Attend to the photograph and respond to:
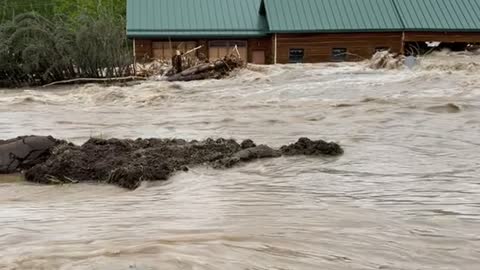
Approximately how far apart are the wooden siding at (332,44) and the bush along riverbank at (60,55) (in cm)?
645

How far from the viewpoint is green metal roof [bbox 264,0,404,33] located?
20328 mm

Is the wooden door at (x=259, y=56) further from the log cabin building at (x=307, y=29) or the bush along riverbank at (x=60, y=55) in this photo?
the bush along riverbank at (x=60, y=55)

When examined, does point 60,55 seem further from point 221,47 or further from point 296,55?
point 296,55

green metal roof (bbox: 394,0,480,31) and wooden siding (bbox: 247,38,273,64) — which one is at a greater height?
green metal roof (bbox: 394,0,480,31)

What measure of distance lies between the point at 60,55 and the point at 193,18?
6842 millimetres

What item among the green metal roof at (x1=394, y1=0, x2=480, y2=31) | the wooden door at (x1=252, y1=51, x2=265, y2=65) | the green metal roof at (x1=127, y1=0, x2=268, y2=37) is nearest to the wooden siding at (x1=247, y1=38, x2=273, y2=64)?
the wooden door at (x1=252, y1=51, x2=265, y2=65)

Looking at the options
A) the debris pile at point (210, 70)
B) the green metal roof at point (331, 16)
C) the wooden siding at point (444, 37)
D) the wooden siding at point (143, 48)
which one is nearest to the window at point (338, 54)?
the green metal roof at point (331, 16)

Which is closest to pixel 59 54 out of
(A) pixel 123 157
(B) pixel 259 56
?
(B) pixel 259 56

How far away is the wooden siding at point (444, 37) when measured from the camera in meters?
20.8

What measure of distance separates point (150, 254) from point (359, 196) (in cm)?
181

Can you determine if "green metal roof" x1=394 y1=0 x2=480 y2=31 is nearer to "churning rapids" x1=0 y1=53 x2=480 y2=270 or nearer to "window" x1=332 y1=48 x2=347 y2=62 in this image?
"window" x1=332 y1=48 x2=347 y2=62

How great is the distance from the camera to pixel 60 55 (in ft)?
50.5

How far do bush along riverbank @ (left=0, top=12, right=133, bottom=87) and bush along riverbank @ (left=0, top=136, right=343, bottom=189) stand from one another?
9.51m

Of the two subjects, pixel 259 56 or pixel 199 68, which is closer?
pixel 199 68
